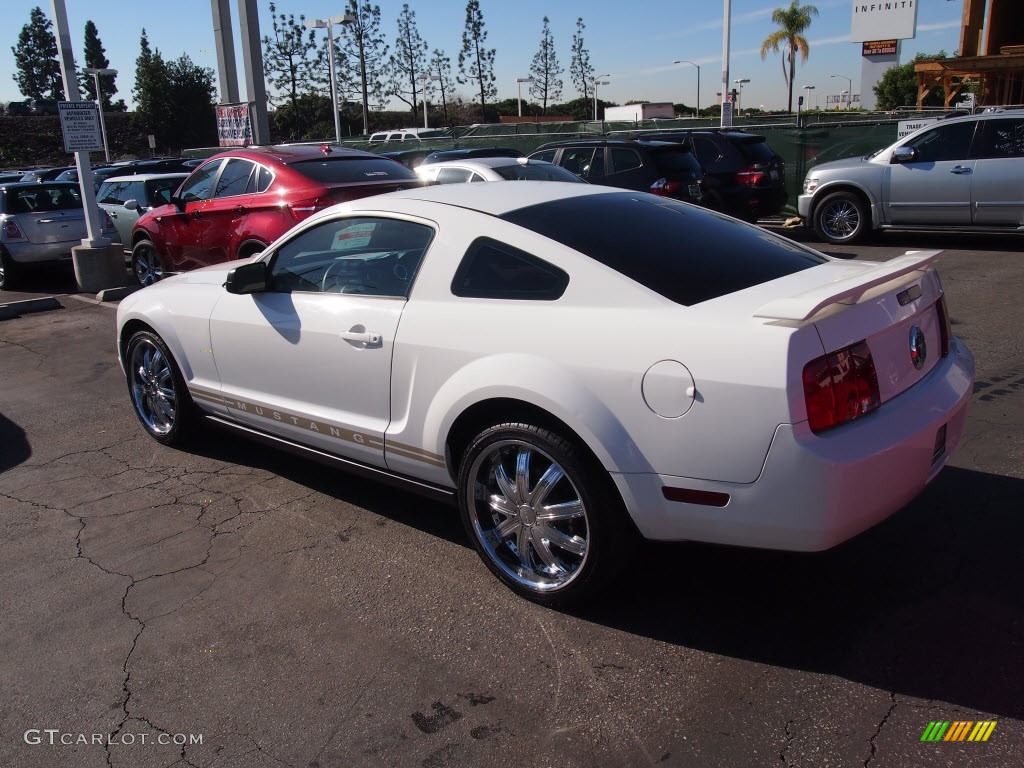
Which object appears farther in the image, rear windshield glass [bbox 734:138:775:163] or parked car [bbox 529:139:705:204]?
rear windshield glass [bbox 734:138:775:163]

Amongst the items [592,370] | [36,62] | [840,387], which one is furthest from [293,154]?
[36,62]

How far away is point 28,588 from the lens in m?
3.76

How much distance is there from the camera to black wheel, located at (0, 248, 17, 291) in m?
12.2

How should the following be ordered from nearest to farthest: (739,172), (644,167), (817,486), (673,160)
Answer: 1. (817,486)
2. (644,167)
3. (673,160)
4. (739,172)

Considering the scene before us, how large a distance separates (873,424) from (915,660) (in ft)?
2.73

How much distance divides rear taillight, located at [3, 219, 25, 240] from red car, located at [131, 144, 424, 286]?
128 inches

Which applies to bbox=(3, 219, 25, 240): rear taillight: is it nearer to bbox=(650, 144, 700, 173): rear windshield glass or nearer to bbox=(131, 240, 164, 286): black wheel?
bbox=(131, 240, 164, 286): black wheel

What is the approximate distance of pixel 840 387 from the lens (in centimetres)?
280

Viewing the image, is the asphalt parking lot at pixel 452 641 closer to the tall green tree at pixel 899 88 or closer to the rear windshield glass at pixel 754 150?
the rear windshield glass at pixel 754 150

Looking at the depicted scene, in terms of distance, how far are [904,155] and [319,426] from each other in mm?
10256

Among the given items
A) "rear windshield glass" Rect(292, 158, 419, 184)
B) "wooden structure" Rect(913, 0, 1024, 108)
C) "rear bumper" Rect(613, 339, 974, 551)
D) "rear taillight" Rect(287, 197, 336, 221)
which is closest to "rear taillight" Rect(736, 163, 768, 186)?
"rear windshield glass" Rect(292, 158, 419, 184)

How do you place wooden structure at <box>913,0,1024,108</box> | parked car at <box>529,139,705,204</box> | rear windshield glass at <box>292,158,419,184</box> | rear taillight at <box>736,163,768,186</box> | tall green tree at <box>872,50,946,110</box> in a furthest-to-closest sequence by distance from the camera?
tall green tree at <box>872,50,946,110</box>
wooden structure at <box>913,0,1024,108</box>
rear taillight at <box>736,163,768,186</box>
parked car at <box>529,139,705,204</box>
rear windshield glass at <box>292,158,419,184</box>

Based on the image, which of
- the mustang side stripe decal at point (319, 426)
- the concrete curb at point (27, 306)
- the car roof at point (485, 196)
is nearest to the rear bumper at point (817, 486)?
the mustang side stripe decal at point (319, 426)

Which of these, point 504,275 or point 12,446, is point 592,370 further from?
point 12,446
